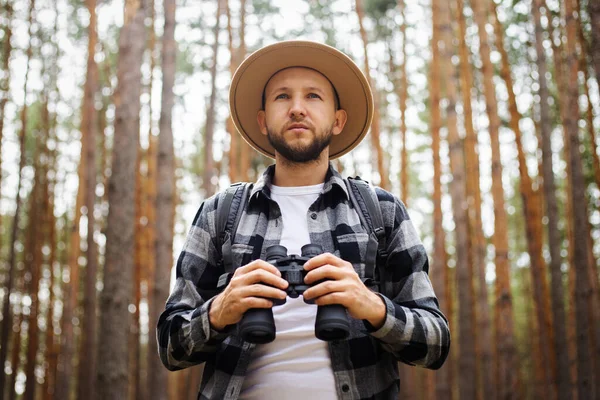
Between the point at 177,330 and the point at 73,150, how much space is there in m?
10.3

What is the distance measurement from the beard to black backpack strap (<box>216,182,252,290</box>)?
0.43 ft

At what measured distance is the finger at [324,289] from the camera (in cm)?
107

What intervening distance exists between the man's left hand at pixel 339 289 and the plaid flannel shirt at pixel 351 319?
5cm

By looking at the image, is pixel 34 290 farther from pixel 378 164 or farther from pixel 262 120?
pixel 262 120

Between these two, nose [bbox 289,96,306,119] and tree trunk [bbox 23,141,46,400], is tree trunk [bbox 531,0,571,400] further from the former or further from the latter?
tree trunk [bbox 23,141,46,400]

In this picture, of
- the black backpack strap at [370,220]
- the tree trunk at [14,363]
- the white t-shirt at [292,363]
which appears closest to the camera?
the white t-shirt at [292,363]

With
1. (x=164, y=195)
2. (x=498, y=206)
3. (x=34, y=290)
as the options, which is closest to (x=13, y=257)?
(x=34, y=290)

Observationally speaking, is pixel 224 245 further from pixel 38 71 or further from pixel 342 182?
pixel 38 71

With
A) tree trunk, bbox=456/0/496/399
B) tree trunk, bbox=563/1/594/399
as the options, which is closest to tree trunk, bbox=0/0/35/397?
tree trunk, bbox=456/0/496/399

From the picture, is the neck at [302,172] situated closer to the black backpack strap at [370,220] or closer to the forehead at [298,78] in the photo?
the black backpack strap at [370,220]

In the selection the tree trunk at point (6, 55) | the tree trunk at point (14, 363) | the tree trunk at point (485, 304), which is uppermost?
the tree trunk at point (6, 55)

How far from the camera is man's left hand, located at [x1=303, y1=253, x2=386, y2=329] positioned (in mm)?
1067

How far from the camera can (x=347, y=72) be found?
153 cm

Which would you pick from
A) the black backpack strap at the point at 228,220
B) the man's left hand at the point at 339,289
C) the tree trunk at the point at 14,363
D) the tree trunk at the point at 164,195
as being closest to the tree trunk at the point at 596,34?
the black backpack strap at the point at 228,220
